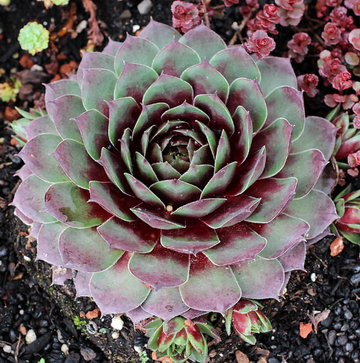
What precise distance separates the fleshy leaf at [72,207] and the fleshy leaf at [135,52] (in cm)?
57

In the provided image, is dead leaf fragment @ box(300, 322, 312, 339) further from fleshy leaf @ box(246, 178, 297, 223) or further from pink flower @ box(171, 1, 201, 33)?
pink flower @ box(171, 1, 201, 33)

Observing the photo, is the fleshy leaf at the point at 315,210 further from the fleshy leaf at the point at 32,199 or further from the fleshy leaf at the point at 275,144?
the fleshy leaf at the point at 32,199

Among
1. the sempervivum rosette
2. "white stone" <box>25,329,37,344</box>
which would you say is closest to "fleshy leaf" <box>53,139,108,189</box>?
the sempervivum rosette

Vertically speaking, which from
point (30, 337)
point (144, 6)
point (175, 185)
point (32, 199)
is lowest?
point (30, 337)

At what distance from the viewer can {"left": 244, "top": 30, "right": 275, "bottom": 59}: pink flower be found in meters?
1.97

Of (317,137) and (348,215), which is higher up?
(317,137)

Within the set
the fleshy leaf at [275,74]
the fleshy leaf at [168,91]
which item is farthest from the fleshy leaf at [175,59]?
the fleshy leaf at [275,74]

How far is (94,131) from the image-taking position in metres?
1.69

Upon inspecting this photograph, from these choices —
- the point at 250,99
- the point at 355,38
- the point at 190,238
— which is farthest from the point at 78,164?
the point at 355,38

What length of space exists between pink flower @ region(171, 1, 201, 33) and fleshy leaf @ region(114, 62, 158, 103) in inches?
21.3

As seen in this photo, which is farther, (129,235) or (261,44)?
(261,44)

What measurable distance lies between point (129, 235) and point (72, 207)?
0.84 ft

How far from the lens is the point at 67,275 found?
1.86m

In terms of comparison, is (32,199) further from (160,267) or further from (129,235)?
(160,267)
